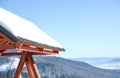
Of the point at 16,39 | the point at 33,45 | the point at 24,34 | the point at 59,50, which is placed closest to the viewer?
the point at 16,39

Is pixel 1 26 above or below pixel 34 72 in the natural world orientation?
above

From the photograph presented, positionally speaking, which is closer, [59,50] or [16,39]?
[16,39]

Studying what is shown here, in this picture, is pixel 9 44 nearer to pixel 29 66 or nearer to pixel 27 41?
pixel 27 41

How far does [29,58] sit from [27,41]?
2554mm

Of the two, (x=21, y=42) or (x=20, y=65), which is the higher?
(x=21, y=42)

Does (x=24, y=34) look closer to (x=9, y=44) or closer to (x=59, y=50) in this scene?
(x=9, y=44)

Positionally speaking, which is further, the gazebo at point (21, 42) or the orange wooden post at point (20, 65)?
the orange wooden post at point (20, 65)

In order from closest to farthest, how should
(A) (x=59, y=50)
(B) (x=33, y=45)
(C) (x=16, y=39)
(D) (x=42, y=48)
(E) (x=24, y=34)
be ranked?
(C) (x=16, y=39)
(E) (x=24, y=34)
(B) (x=33, y=45)
(D) (x=42, y=48)
(A) (x=59, y=50)

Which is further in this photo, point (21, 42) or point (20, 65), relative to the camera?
point (20, 65)

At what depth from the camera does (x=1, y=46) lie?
33.5 feet

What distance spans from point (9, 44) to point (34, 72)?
2.66 m

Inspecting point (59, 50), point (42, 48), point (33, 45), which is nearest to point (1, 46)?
point (33, 45)

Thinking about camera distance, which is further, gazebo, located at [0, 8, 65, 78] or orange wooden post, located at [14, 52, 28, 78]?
orange wooden post, located at [14, 52, 28, 78]

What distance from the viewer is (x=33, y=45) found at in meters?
10.8
